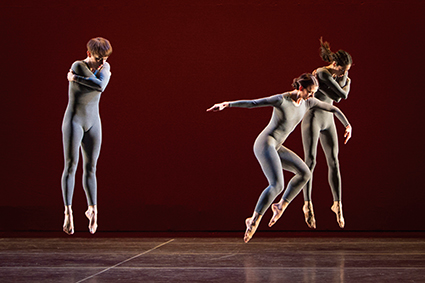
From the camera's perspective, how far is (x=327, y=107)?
5.54m

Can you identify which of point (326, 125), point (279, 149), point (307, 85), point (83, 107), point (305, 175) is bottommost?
point (305, 175)

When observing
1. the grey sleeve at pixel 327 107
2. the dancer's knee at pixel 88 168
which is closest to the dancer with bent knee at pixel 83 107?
the dancer's knee at pixel 88 168

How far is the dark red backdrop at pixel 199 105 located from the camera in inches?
276

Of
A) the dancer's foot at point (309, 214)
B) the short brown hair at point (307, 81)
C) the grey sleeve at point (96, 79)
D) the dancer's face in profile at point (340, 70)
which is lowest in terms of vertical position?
the dancer's foot at point (309, 214)

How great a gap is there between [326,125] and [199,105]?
5.92 ft

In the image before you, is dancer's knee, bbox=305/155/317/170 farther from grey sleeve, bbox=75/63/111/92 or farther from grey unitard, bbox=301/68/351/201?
grey sleeve, bbox=75/63/111/92

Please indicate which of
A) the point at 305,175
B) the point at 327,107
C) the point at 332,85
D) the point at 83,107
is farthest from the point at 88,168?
the point at 332,85

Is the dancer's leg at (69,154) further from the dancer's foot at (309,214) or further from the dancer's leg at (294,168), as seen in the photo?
the dancer's foot at (309,214)

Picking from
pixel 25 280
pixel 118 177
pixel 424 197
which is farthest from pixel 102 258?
pixel 424 197

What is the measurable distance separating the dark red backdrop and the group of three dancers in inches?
48.9

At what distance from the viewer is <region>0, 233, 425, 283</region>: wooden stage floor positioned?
4.68 meters

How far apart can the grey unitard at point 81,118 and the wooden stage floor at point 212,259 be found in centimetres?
73

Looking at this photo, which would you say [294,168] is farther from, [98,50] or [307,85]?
[98,50]

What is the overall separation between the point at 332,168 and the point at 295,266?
1.32 m
